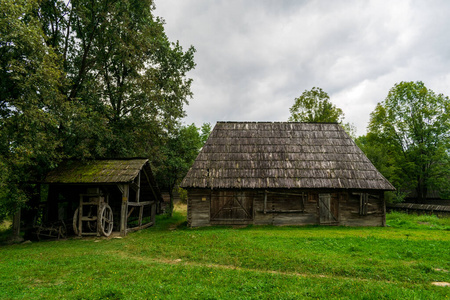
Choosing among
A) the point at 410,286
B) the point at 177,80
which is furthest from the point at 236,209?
the point at 177,80

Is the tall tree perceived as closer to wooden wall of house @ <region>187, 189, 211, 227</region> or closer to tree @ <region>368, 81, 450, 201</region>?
wooden wall of house @ <region>187, 189, 211, 227</region>

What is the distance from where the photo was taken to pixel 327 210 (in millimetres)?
15055

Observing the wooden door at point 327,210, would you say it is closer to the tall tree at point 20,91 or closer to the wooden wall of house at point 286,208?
the wooden wall of house at point 286,208

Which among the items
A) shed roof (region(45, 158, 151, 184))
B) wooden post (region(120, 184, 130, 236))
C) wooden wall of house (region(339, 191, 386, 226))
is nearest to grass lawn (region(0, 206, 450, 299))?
wooden post (region(120, 184, 130, 236))

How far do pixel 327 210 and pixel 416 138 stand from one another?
1935 cm

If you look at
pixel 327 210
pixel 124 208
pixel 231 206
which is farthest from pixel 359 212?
pixel 124 208

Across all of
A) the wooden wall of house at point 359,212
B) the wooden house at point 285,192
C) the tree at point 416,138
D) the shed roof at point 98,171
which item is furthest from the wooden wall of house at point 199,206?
the tree at point 416,138

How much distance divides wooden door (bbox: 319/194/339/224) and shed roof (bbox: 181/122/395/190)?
1014 mm

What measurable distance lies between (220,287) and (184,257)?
3164mm

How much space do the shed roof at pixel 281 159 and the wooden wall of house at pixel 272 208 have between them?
69 centimetres

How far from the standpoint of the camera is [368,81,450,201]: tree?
2538 centimetres

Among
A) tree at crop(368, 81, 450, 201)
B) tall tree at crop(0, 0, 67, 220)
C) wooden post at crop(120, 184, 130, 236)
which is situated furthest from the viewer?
tree at crop(368, 81, 450, 201)

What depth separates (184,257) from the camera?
854cm

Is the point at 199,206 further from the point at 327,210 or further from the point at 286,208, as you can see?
the point at 327,210
